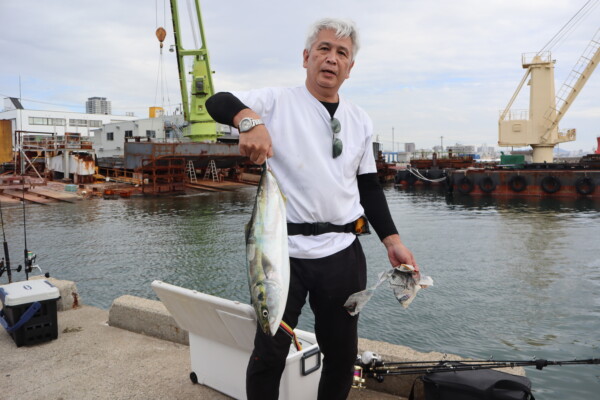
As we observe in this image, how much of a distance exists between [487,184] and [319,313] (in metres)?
31.7

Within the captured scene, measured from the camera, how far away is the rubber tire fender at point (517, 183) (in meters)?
29.9

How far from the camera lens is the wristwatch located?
190 centimetres

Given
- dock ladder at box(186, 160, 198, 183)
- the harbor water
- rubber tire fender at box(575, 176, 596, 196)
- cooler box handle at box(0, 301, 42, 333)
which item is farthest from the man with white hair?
dock ladder at box(186, 160, 198, 183)

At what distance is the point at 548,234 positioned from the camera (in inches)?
650

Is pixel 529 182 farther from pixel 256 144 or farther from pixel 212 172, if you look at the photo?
pixel 256 144

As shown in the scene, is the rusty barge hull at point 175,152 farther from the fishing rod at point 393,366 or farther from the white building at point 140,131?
the fishing rod at point 393,366

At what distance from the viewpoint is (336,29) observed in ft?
7.01

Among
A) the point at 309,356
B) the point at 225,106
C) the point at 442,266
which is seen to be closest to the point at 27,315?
the point at 309,356

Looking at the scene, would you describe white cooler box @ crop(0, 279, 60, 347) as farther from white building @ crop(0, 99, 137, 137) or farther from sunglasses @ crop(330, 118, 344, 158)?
white building @ crop(0, 99, 137, 137)

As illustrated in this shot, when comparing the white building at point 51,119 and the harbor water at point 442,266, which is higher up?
the white building at point 51,119

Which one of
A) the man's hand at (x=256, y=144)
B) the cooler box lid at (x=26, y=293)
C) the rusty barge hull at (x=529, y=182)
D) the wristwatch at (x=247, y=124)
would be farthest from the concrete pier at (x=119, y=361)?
the rusty barge hull at (x=529, y=182)

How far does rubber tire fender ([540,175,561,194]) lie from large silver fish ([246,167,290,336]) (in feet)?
102

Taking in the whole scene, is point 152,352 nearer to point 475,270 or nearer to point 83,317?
point 83,317

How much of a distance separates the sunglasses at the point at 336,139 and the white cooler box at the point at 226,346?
3.59 ft
